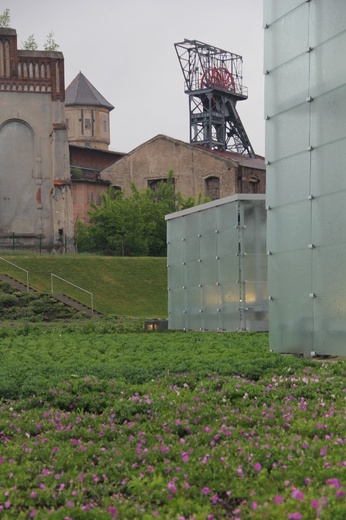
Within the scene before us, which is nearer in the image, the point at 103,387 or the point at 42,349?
the point at 103,387

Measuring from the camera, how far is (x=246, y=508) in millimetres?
6133

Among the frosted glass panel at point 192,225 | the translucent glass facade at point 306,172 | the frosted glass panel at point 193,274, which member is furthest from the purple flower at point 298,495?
the frosted glass panel at point 192,225

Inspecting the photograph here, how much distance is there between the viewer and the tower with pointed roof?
103m

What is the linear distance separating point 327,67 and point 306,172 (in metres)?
1.80

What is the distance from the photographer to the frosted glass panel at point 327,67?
47.1ft

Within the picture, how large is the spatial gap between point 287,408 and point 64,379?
3700 millimetres

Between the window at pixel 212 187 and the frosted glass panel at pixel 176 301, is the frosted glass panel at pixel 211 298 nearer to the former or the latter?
the frosted glass panel at pixel 176 301

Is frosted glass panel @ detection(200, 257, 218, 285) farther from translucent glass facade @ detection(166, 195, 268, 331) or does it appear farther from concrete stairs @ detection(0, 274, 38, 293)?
concrete stairs @ detection(0, 274, 38, 293)

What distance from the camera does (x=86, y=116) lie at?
341ft

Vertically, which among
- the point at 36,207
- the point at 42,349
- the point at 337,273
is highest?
the point at 36,207

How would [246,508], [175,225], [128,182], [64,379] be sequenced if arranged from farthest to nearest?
[128,182] → [175,225] → [64,379] → [246,508]

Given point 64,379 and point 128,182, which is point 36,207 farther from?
point 64,379

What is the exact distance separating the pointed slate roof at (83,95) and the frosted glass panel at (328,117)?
9003cm

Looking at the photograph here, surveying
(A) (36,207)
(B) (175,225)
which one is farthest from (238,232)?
(A) (36,207)
